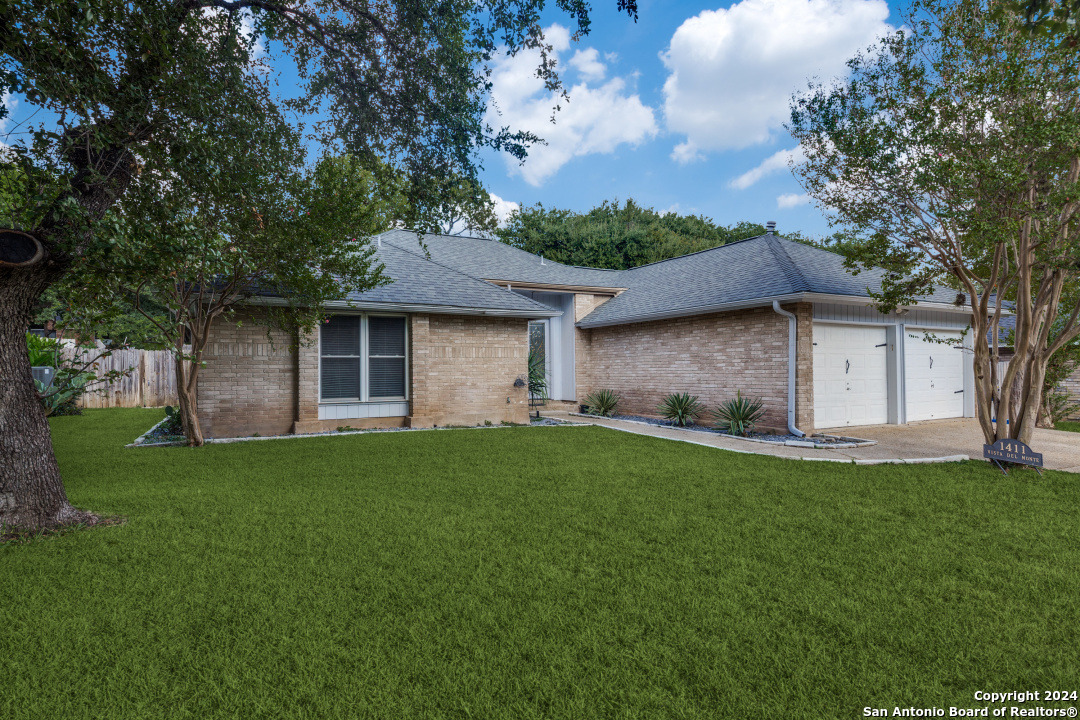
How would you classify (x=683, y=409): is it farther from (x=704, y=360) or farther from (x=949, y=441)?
(x=949, y=441)

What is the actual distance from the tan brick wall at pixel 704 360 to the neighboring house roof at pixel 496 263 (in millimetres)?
2135

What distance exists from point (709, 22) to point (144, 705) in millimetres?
16266

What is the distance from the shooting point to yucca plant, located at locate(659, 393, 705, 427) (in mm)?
13188

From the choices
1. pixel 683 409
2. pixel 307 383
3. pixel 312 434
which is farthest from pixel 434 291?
pixel 683 409

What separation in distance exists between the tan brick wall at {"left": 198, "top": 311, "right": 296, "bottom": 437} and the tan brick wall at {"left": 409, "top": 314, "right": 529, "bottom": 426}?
2.61 m

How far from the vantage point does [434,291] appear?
1302 cm

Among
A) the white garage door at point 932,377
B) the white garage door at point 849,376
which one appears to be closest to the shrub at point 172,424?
the white garage door at point 849,376

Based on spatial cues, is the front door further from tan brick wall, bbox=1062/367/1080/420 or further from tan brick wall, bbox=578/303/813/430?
tan brick wall, bbox=1062/367/1080/420

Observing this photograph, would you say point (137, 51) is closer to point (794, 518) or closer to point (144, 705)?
point (144, 705)

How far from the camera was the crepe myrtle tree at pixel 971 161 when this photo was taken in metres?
6.89

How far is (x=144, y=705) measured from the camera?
2.46 m

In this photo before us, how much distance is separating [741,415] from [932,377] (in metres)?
5.82

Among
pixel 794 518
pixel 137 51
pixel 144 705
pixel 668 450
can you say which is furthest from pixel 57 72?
pixel 668 450

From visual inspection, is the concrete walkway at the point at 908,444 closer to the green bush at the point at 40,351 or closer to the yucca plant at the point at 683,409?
the yucca plant at the point at 683,409
